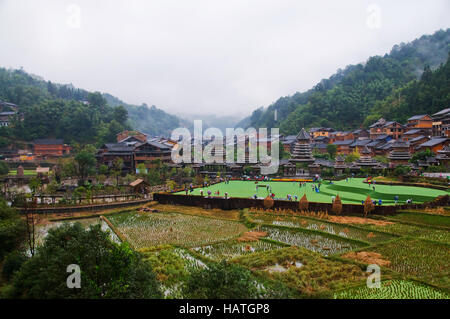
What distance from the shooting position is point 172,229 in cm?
2441

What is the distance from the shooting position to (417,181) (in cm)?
3641

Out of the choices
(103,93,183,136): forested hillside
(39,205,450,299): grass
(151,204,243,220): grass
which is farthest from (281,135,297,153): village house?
(103,93,183,136): forested hillside

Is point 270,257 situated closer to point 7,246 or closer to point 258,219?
point 258,219

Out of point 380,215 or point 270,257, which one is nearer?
point 270,257

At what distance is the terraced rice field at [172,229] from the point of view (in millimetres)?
21391

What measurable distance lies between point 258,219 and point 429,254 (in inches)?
513

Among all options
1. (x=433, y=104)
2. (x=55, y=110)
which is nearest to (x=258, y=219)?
(x=433, y=104)

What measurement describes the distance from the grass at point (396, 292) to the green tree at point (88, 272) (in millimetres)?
8432

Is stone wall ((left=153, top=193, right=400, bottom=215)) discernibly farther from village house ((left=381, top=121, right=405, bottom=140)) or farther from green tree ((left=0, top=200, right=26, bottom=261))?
village house ((left=381, top=121, right=405, bottom=140))

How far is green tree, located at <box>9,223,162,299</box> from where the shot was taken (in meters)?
10.3

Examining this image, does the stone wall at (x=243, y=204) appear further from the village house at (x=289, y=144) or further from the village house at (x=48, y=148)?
the village house at (x=289, y=144)

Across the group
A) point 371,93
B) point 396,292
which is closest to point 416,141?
point 371,93

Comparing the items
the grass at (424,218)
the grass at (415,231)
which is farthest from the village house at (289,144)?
the grass at (415,231)

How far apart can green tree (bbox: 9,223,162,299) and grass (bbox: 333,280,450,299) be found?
8.43 meters
